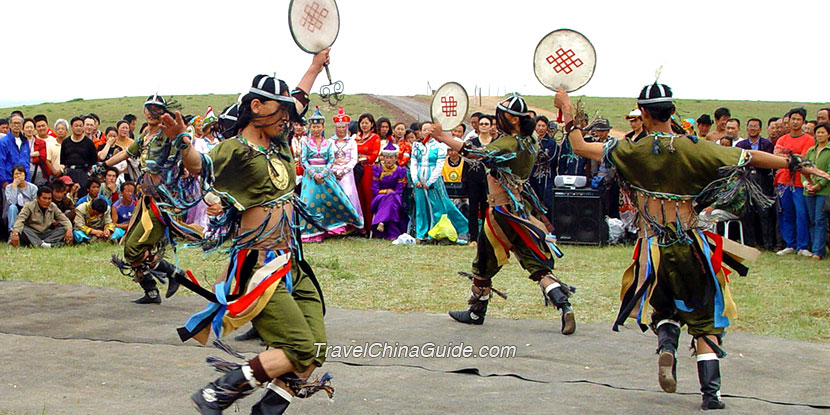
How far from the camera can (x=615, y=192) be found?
12664 mm

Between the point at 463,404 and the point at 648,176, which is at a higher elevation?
the point at 648,176

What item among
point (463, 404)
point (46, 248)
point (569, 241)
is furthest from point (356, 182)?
point (463, 404)

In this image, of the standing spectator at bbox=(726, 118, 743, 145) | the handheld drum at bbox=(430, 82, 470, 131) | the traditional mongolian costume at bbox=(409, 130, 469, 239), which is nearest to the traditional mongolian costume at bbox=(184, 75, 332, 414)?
the handheld drum at bbox=(430, 82, 470, 131)

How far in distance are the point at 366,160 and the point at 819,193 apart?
20.9 ft

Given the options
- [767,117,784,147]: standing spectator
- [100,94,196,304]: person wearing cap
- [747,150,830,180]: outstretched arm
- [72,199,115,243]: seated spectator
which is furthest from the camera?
[767,117,784,147]: standing spectator

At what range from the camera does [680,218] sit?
16.3 ft

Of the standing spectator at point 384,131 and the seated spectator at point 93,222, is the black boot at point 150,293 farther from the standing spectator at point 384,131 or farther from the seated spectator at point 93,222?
the standing spectator at point 384,131

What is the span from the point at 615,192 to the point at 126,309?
25.2 feet

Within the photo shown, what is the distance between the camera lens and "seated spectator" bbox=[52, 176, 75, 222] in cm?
1217

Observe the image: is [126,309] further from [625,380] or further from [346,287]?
[625,380]

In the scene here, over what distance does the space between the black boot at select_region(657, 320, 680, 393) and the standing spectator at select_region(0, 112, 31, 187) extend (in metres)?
10.1

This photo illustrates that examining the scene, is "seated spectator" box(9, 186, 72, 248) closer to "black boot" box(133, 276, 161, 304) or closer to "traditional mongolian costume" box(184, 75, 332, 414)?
"black boot" box(133, 276, 161, 304)

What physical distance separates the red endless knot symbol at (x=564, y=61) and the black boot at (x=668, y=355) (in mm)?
1799

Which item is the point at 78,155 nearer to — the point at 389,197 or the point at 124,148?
the point at 124,148
